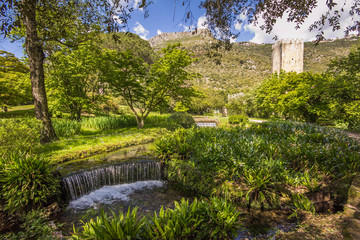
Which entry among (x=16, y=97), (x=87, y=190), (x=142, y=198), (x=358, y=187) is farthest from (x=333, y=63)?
(x=16, y=97)

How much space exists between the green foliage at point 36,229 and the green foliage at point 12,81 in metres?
13.3

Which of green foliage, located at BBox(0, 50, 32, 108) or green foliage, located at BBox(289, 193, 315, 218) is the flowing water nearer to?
green foliage, located at BBox(289, 193, 315, 218)

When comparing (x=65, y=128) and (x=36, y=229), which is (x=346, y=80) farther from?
(x=65, y=128)

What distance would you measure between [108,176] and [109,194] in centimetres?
85

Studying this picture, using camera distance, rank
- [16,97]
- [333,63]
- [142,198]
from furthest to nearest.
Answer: [16,97] < [333,63] < [142,198]

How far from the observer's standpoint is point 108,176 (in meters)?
6.04

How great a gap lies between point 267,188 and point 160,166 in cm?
391

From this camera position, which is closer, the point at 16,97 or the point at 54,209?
the point at 54,209

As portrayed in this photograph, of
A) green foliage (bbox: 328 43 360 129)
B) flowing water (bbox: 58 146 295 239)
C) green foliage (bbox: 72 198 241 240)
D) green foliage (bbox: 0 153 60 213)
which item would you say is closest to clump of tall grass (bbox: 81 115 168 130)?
flowing water (bbox: 58 146 295 239)

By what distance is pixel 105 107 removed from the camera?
23.3 m

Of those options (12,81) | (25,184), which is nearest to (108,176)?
(25,184)

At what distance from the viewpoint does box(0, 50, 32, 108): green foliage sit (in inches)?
511

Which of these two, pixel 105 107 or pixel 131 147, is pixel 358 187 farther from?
pixel 105 107

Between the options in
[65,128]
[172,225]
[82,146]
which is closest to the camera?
[172,225]
